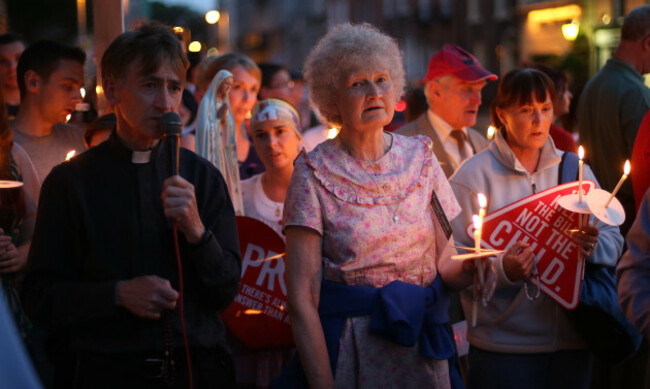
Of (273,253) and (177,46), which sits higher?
(177,46)

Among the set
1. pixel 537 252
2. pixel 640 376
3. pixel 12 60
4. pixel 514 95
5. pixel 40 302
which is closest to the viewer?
pixel 40 302

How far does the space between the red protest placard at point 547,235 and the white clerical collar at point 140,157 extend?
62.6 inches

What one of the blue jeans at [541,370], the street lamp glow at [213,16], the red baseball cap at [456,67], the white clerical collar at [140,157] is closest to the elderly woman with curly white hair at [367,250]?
the white clerical collar at [140,157]

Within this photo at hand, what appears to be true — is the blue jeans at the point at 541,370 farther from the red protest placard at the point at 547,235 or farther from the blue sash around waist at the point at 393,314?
the blue sash around waist at the point at 393,314

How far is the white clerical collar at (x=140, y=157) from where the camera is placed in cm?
311

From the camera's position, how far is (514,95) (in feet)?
14.5

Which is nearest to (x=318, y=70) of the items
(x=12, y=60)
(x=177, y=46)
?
(x=177, y=46)

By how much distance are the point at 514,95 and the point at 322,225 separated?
1.62 m

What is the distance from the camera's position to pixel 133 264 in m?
3.00

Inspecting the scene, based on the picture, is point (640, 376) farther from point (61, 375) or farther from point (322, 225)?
point (61, 375)

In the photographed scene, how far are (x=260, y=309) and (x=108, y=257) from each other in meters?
1.46

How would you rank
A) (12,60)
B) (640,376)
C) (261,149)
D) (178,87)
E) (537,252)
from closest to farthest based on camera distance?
(178,87) < (537,252) < (261,149) < (640,376) < (12,60)

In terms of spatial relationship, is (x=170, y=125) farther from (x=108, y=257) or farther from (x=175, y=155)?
(x=108, y=257)

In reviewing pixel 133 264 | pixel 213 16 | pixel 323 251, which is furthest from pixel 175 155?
pixel 213 16
